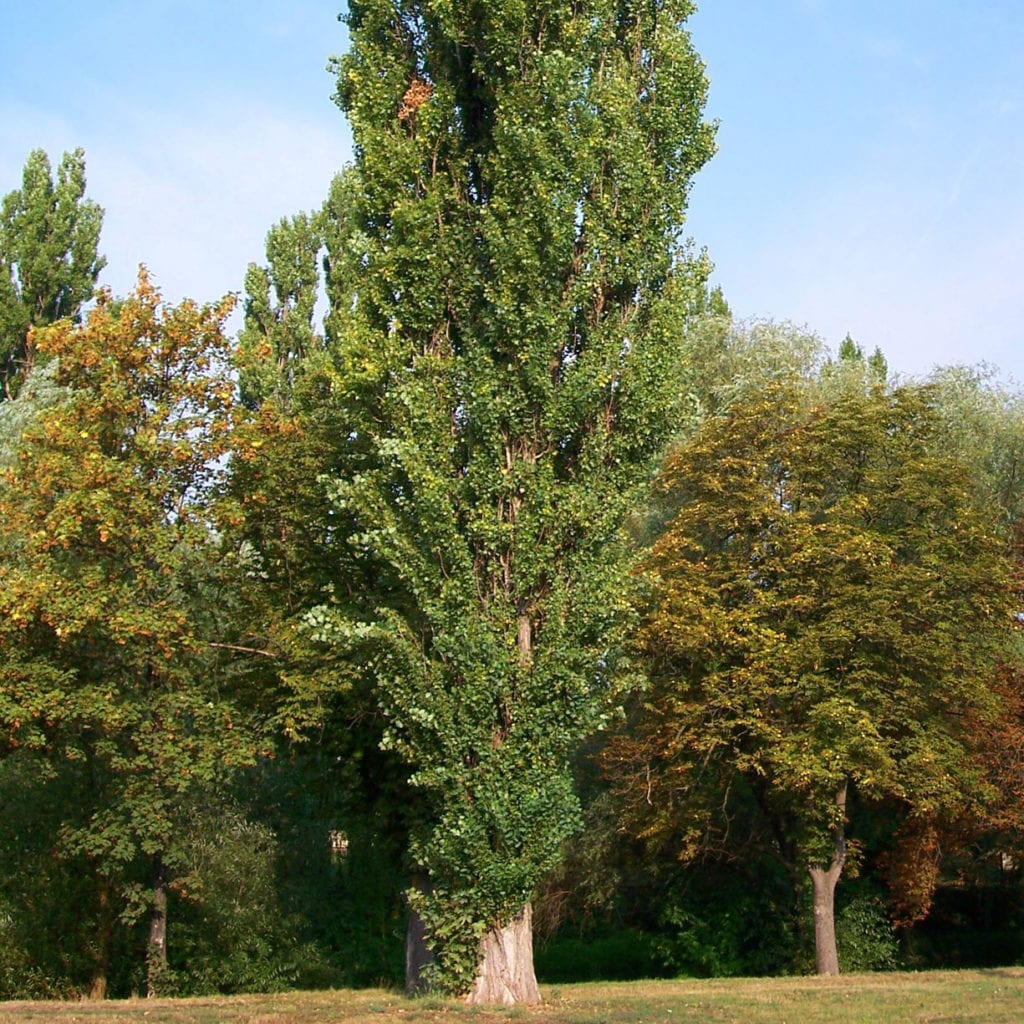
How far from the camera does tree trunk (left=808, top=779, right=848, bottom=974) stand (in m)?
24.5

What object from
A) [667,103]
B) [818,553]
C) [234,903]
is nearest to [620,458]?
[667,103]

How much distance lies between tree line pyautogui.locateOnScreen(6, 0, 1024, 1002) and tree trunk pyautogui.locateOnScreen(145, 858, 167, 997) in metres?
0.10

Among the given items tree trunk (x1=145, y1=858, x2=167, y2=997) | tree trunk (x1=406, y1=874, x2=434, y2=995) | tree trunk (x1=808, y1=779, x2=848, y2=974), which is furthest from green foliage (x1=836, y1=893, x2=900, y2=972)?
tree trunk (x1=145, y1=858, x2=167, y2=997)

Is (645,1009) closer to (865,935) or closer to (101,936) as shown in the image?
(865,935)

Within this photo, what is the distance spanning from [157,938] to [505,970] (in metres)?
11.5

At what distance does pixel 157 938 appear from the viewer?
23859 millimetres

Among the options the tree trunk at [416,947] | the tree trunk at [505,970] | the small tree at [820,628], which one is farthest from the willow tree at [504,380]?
the small tree at [820,628]

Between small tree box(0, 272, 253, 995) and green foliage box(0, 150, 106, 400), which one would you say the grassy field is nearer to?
small tree box(0, 272, 253, 995)

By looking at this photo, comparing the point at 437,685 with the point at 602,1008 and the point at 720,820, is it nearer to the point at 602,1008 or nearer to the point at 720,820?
the point at 602,1008

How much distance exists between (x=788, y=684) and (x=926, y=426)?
690 centimetres

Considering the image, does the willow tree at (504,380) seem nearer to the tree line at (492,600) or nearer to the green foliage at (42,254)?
the tree line at (492,600)

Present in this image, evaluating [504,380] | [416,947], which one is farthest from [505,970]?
[504,380]

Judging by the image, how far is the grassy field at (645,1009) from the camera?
12.6 meters

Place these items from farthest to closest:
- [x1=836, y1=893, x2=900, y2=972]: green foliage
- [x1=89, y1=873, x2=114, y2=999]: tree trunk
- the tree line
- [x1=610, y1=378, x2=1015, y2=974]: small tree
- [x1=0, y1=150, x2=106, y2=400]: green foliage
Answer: [x1=0, y1=150, x2=106, y2=400]: green foliage, [x1=836, y1=893, x2=900, y2=972]: green foliage, [x1=89, y1=873, x2=114, y2=999]: tree trunk, [x1=610, y1=378, x2=1015, y2=974]: small tree, the tree line
